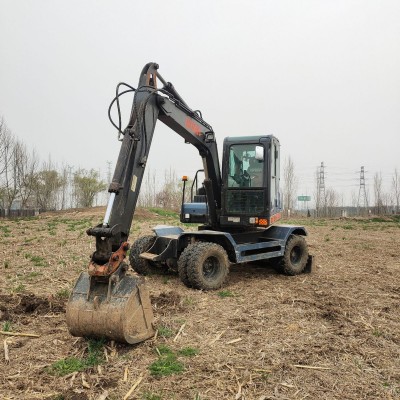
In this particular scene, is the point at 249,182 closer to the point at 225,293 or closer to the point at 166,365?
the point at 225,293

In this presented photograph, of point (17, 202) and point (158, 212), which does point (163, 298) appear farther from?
point (17, 202)

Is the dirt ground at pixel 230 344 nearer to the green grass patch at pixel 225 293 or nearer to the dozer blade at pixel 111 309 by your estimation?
the green grass patch at pixel 225 293

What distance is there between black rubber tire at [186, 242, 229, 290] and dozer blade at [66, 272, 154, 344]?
2.28 m

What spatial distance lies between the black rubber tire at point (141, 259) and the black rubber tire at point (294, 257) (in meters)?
2.80

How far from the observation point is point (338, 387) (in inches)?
135

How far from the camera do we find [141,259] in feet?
25.6

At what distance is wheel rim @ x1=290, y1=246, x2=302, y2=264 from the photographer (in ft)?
28.5

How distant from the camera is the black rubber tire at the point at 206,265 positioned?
21.6 feet

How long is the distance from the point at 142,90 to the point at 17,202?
4207cm

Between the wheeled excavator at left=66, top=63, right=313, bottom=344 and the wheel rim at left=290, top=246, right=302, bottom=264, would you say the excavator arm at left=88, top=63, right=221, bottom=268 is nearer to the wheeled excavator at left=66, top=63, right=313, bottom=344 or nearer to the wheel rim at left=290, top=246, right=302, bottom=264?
the wheeled excavator at left=66, top=63, right=313, bottom=344

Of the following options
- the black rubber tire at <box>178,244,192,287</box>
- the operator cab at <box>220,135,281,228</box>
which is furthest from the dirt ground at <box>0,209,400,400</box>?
the operator cab at <box>220,135,281,228</box>

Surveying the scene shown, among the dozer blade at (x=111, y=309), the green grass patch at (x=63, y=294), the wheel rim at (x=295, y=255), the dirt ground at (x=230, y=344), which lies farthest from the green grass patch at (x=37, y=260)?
the wheel rim at (x=295, y=255)

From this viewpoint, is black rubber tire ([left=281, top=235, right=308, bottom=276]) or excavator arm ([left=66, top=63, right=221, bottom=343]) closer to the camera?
excavator arm ([left=66, top=63, right=221, bottom=343])

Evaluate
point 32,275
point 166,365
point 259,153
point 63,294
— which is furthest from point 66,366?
point 259,153
